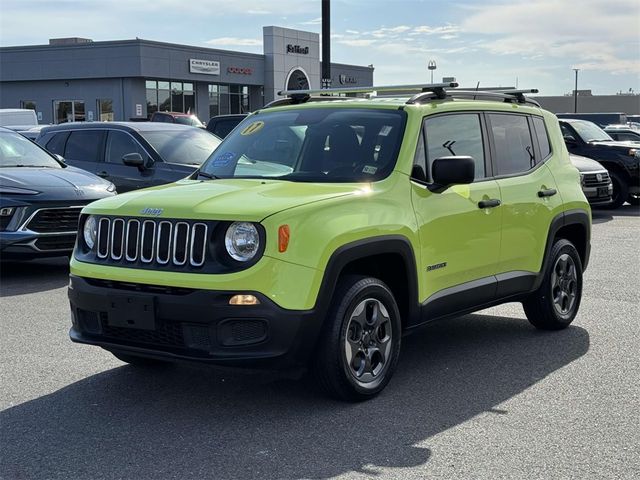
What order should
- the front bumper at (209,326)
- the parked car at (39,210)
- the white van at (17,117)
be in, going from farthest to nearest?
the white van at (17,117)
the parked car at (39,210)
the front bumper at (209,326)

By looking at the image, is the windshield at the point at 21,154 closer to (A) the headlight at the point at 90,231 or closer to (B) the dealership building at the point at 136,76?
(A) the headlight at the point at 90,231

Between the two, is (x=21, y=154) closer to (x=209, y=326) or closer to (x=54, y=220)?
(x=54, y=220)

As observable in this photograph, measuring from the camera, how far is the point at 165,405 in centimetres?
512

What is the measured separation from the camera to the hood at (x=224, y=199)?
473cm

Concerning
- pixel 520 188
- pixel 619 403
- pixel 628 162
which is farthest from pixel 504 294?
pixel 628 162

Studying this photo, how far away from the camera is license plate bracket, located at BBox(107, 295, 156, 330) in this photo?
15.4 feet

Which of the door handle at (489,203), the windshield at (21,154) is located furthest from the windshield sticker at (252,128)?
the windshield at (21,154)

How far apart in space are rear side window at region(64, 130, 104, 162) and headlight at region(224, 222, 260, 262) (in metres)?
8.56

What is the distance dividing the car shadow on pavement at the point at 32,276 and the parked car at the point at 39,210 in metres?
0.31

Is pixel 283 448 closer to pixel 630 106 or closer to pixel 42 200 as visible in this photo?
pixel 42 200

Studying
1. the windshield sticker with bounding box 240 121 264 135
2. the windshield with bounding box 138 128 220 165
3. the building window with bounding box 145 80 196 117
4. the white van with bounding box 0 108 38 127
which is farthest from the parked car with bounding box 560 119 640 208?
the building window with bounding box 145 80 196 117

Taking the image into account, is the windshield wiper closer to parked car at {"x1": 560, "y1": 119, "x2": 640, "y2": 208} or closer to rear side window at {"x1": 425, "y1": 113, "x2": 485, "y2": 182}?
rear side window at {"x1": 425, "y1": 113, "x2": 485, "y2": 182}

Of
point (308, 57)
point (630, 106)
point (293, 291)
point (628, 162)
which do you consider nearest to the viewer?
point (293, 291)

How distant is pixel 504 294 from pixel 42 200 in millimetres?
5420
